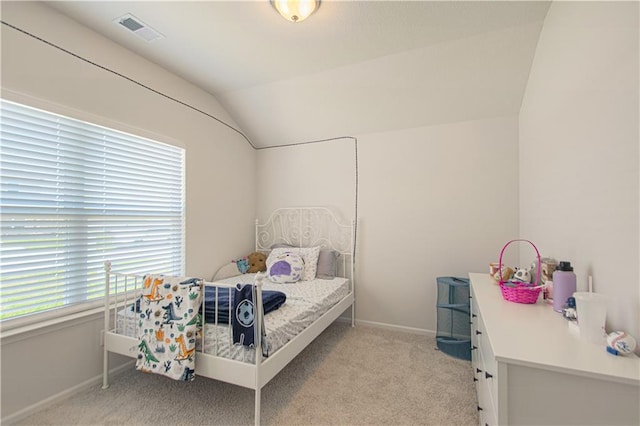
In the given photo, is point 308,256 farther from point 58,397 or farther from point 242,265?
point 58,397

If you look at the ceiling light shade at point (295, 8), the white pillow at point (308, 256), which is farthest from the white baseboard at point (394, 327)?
the ceiling light shade at point (295, 8)

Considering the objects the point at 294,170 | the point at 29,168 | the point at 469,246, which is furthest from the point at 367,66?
the point at 29,168

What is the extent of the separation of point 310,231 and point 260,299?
6.44 ft

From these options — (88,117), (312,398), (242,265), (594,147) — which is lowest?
(312,398)

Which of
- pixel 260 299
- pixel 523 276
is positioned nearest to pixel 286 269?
pixel 260 299

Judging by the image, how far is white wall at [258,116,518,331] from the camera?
272 cm

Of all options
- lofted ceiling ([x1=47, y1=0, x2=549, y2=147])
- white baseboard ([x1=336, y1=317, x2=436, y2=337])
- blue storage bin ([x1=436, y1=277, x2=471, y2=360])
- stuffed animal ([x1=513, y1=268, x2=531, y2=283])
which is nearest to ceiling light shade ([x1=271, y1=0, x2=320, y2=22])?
lofted ceiling ([x1=47, y1=0, x2=549, y2=147])

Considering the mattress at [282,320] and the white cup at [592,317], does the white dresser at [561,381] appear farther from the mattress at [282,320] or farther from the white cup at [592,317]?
the mattress at [282,320]

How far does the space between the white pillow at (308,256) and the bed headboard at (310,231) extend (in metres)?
Answer: 0.21

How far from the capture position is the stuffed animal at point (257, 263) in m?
3.36

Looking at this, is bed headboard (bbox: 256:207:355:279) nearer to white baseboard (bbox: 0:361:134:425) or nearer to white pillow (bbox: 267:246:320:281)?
white pillow (bbox: 267:246:320:281)

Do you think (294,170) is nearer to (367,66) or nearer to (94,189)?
(367,66)

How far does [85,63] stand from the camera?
79.7 inches

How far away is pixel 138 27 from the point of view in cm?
202
